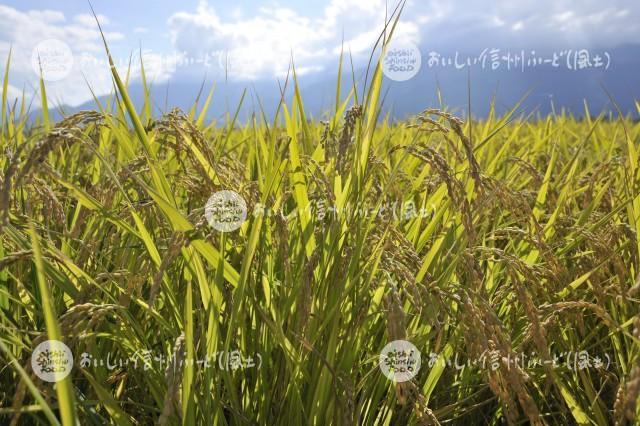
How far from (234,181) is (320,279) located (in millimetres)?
394

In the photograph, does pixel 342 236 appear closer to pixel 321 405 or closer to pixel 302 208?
pixel 302 208

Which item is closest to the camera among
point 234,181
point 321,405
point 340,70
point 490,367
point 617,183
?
point 490,367

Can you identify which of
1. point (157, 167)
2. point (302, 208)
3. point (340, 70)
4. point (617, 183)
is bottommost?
point (617, 183)

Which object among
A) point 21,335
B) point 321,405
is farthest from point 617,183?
point 21,335

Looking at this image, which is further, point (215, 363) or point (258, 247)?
point (258, 247)

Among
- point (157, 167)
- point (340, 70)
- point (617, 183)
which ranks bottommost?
point (617, 183)

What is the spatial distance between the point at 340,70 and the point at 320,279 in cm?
77

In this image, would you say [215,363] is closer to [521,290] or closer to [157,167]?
[157,167]

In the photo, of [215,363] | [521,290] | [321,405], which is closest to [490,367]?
[521,290]

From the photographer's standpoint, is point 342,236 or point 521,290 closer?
point 521,290

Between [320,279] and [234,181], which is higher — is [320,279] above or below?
below

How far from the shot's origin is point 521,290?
33.9 inches

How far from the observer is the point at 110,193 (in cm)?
105

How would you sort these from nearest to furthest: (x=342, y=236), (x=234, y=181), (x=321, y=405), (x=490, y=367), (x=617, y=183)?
(x=490, y=367) < (x=321, y=405) < (x=342, y=236) < (x=234, y=181) < (x=617, y=183)
